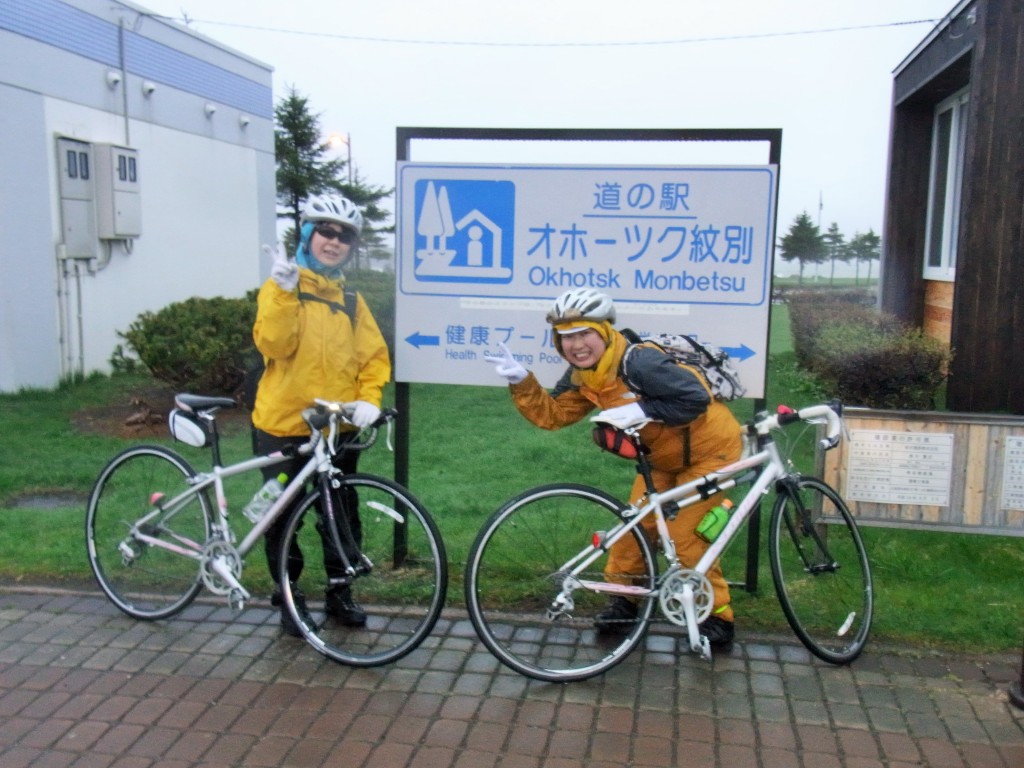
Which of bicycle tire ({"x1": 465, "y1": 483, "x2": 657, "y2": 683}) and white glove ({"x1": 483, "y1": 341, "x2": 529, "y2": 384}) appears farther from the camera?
white glove ({"x1": 483, "y1": 341, "x2": 529, "y2": 384})

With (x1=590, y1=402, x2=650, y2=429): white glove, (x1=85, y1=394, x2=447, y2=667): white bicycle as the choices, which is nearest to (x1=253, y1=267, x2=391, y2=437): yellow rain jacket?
(x1=85, y1=394, x2=447, y2=667): white bicycle

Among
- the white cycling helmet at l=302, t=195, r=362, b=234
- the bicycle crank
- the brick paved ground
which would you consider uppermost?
the white cycling helmet at l=302, t=195, r=362, b=234

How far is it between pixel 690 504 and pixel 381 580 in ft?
5.41

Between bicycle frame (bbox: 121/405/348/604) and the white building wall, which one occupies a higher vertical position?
the white building wall

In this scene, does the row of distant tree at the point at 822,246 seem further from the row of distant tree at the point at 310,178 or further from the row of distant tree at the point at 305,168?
the row of distant tree at the point at 305,168

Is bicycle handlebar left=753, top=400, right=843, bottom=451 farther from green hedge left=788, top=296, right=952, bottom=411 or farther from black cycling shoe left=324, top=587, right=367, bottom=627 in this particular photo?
green hedge left=788, top=296, right=952, bottom=411

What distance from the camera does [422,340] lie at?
5152 millimetres

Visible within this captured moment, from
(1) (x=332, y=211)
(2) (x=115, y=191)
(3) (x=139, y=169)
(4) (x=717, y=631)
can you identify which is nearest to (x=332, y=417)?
(1) (x=332, y=211)

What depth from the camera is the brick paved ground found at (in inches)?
140

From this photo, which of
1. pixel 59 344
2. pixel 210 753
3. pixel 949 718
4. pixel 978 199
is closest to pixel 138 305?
pixel 59 344

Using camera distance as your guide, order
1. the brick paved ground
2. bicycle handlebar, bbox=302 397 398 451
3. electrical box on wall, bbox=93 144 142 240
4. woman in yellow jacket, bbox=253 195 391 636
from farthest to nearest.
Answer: electrical box on wall, bbox=93 144 142 240 → woman in yellow jacket, bbox=253 195 391 636 → bicycle handlebar, bbox=302 397 398 451 → the brick paved ground

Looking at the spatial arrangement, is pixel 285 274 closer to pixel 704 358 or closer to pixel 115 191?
pixel 704 358

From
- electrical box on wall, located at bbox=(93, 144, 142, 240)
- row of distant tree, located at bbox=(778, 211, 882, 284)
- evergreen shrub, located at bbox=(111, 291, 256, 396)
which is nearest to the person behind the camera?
evergreen shrub, located at bbox=(111, 291, 256, 396)

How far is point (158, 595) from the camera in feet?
16.2
